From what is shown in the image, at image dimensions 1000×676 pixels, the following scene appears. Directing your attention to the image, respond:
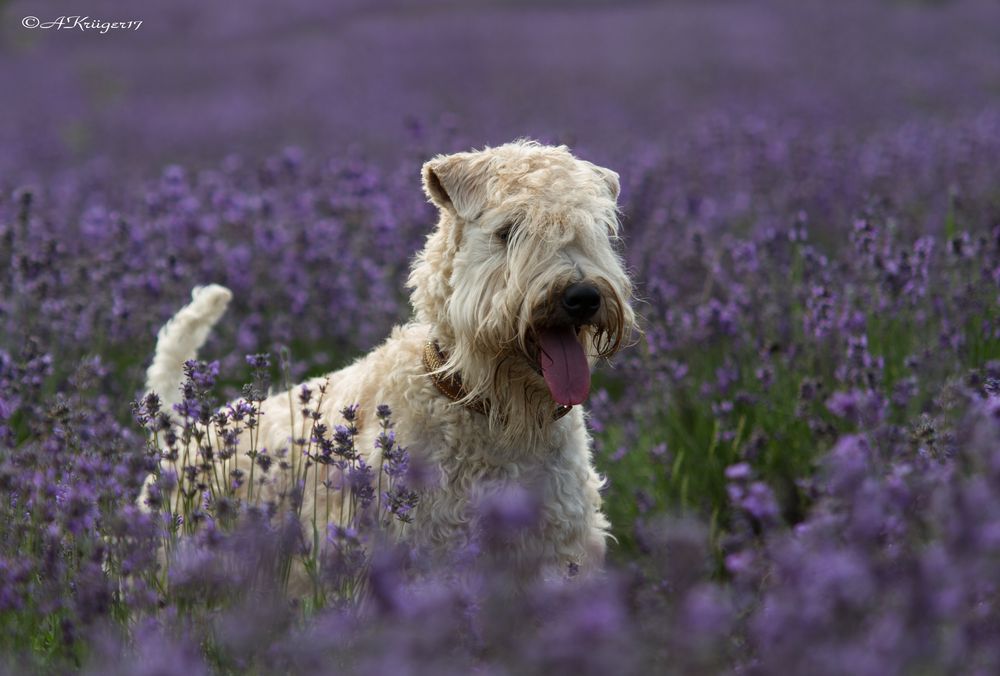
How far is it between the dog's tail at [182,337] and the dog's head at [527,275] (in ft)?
3.54

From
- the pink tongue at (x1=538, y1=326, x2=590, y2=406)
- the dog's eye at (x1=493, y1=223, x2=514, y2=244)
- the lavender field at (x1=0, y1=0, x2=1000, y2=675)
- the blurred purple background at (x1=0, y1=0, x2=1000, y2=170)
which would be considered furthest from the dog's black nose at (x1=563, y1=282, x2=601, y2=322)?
the blurred purple background at (x1=0, y1=0, x2=1000, y2=170)

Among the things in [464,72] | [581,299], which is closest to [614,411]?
[581,299]

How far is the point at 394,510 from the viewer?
2.95 m

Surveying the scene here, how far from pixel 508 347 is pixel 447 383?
316 millimetres

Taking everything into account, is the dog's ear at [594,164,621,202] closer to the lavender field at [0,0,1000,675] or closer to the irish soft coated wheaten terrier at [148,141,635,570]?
the irish soft coated wheaten terrier at [148,141,635,570]

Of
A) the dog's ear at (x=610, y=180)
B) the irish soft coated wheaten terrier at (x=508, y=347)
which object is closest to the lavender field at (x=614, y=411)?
the irish soft coated wheaten terrier at (x=508, y=347)

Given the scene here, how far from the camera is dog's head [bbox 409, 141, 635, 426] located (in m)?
3.43

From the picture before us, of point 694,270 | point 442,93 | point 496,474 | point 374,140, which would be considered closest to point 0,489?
point 496,474

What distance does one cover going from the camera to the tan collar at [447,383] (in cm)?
369

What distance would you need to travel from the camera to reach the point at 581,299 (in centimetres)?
339

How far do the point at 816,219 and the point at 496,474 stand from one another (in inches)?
208

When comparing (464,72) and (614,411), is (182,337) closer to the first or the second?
(614,411)

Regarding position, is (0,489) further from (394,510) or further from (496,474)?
(496,474)

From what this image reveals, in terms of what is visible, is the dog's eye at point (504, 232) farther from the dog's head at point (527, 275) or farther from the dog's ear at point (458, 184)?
the dog's ear at point (458, 184)
